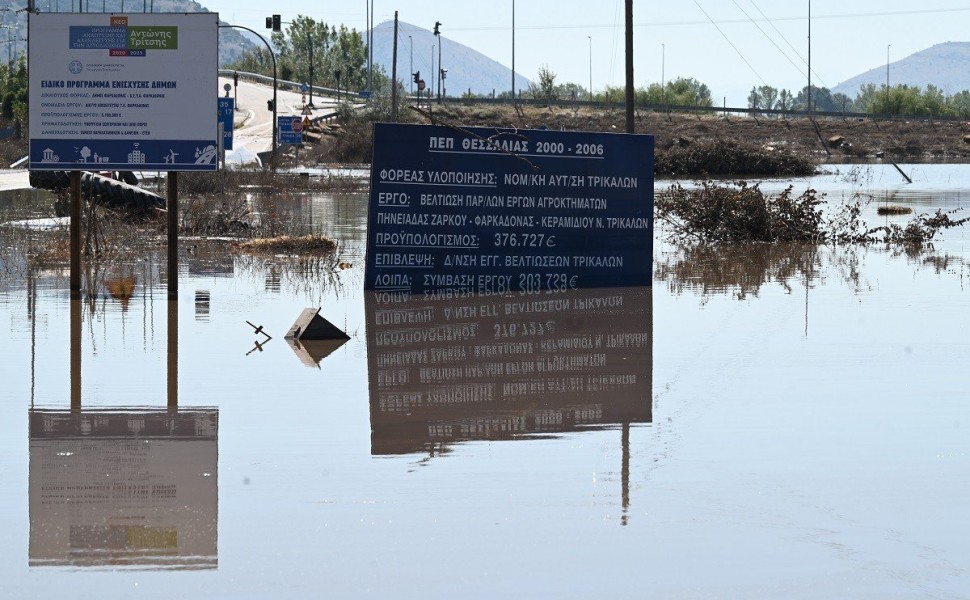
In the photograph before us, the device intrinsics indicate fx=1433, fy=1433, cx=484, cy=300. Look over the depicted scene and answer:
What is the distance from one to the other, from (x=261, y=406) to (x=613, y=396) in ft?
7.73

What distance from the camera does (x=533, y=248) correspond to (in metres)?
15.9

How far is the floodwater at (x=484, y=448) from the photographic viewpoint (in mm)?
5820

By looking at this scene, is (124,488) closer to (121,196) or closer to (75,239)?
(75,239)

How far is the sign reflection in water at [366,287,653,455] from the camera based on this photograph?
883 cm

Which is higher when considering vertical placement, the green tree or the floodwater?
the green tree

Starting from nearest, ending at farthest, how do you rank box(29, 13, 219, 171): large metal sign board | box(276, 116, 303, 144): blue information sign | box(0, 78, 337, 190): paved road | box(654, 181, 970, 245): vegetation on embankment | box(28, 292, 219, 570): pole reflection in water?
box(28, 292, 219, 570): pole reflection in water
box(29, 13, 219, 171): large metal sign board
box(654, 181, 970, 245): vegetation on embankment
box(0, 78, 337, 190): paved road
box(276, 116, 303, 144): blue information sign

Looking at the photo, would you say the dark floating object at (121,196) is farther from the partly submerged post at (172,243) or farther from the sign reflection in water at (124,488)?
the sign reflection in water at (124,488)

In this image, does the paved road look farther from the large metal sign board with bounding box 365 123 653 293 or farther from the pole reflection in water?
the pole reflection in water

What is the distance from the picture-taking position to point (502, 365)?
10914 millimetres

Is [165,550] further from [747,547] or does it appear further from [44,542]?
[747,547]

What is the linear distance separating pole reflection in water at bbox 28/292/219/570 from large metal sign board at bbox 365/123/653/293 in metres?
6.14

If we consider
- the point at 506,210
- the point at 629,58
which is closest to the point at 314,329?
the point at 506,210

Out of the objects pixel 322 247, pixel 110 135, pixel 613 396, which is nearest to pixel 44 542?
pixel 613 396

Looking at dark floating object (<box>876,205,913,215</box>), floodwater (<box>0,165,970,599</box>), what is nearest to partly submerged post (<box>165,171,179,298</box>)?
floodwater (<box>0,165,970,599</box>)
